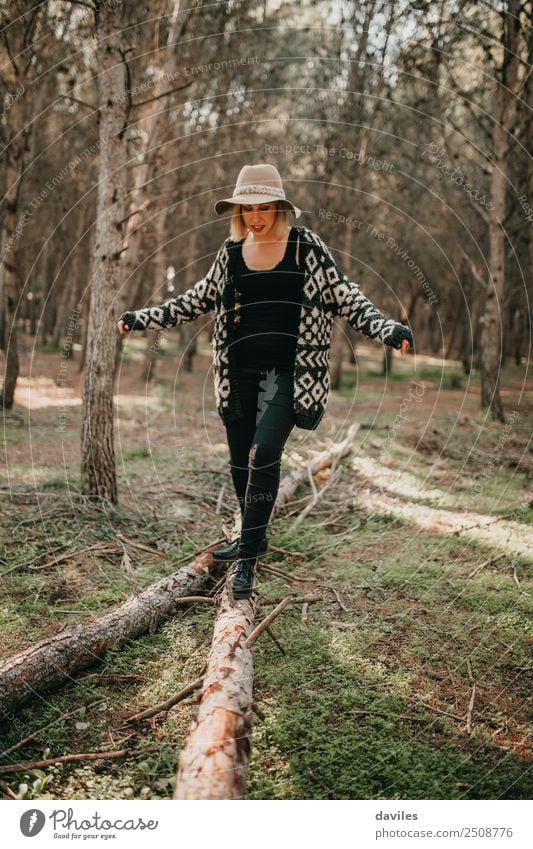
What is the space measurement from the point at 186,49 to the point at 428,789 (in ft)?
35.5

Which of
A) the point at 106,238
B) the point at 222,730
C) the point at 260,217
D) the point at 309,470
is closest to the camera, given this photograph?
the point at 222,730

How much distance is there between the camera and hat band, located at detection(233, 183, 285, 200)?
345cm

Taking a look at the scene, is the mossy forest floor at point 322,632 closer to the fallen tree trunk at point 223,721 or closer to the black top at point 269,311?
the fallen tree trunk at point 223,721

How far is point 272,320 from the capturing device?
355cm

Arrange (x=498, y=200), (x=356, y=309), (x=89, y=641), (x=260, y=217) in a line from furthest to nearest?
(x=498, y=200)
(x=356, y=309)
(x=260, y=217)
(x=89, y=641)

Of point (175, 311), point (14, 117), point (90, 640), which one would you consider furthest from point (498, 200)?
point (90, 640)

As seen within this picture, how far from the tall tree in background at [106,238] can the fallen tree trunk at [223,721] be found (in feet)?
8.76

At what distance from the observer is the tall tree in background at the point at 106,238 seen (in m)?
5.14

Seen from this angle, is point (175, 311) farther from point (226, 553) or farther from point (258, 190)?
point (226, 553)

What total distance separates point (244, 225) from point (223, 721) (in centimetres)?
267

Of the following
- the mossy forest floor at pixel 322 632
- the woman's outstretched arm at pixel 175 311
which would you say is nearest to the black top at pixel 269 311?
the woman's outstretched arm at pixel 175 311

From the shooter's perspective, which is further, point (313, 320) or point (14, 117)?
point (14, 117)

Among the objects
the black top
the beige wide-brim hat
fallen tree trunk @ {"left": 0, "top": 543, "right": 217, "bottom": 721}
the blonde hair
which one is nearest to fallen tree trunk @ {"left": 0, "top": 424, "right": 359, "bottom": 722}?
fallen tree trunk @ {"left": 0, "top": 543, "right": 217, "bottom": 721}
